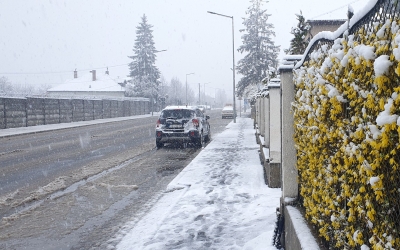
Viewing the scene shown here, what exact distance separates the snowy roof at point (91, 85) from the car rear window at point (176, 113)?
64765 millimetres

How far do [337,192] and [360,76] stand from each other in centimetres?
108

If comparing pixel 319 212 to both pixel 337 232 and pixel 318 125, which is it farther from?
pixel 318 125

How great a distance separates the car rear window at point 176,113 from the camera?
15711 mm

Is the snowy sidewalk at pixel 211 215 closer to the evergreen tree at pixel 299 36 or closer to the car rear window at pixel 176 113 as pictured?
the evergreen tree at pixel 299 36

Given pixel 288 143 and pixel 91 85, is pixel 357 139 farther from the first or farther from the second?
pixel 91 85

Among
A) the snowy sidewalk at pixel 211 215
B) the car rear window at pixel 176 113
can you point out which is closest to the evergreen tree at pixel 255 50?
the car rear window at pixel 176 113

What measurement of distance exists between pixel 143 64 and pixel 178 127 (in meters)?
48.6

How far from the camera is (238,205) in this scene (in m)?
6.40

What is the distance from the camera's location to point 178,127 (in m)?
15.5

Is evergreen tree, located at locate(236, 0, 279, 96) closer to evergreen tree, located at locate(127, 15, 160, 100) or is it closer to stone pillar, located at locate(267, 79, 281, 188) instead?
evergreen tree, located at locate(127, 15, 160, 100)

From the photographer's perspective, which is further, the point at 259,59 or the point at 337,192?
the point at 259,59

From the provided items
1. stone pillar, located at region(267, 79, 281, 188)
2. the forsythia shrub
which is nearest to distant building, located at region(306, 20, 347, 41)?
stone pillar, located at region(267, 79, 281, 188)

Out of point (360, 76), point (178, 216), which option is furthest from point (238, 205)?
point (360, 76)

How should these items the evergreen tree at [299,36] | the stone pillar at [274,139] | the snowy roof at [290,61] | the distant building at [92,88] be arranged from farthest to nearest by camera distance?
1. the distant building at [92,88]
2. the evergreen tree at [299,36]
3. the stone pillar at [274,139]
4. the snowy roof at [290,61]
